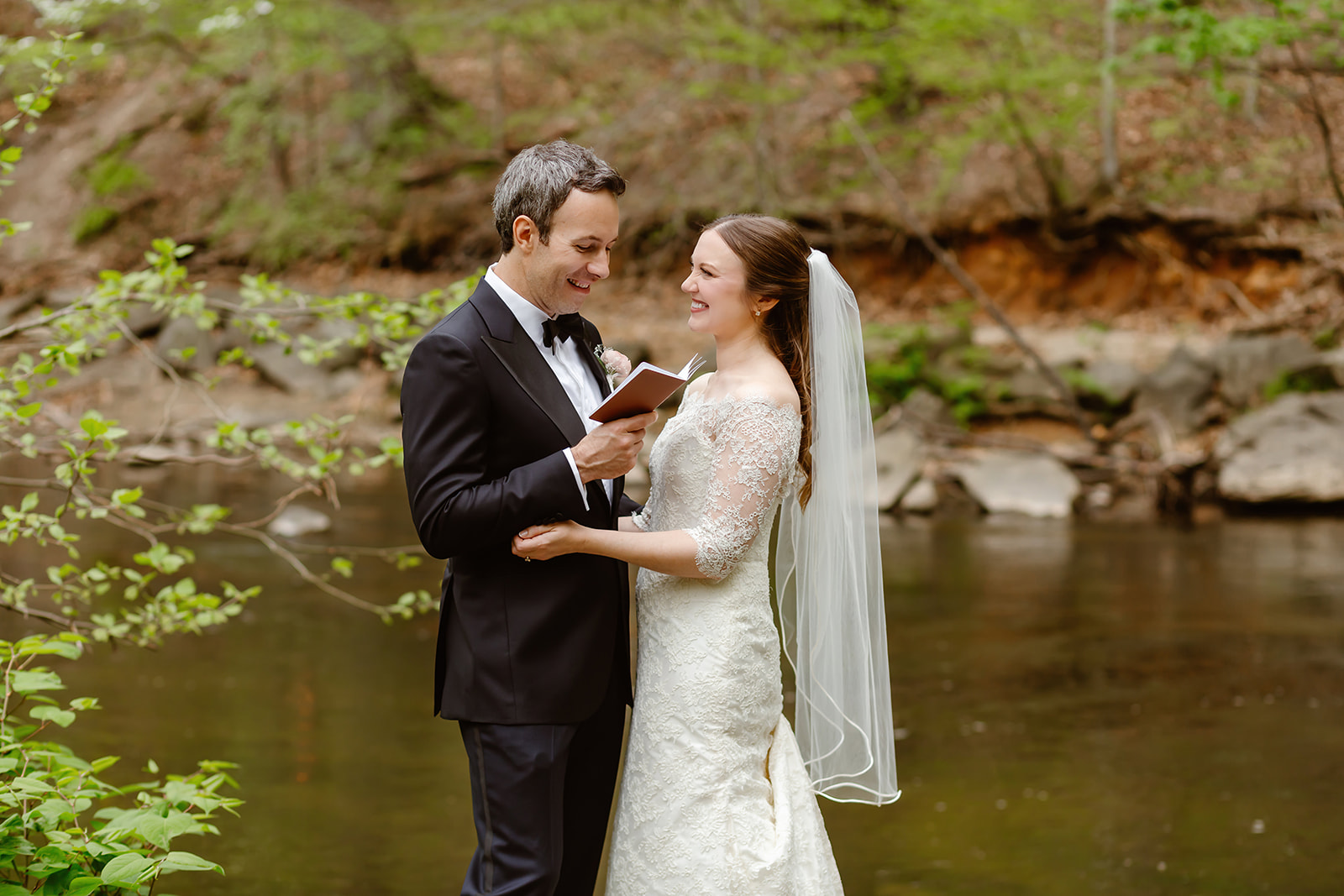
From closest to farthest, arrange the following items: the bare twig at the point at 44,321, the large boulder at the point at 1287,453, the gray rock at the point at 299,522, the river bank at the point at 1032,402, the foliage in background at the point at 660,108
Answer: the bare twig at the point at 44,321 → the gray rock at the point at 299,522 → the large boulder at the point at 1287,453 → the river bank at the point at 1032,402 → the foliage in background at the point at 660,108

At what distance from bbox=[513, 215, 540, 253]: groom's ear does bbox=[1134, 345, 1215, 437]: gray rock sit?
12.4 metres

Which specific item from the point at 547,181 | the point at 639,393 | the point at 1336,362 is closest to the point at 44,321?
the point at 547,181

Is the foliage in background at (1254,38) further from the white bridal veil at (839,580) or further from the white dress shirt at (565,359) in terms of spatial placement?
the white dress shirt at (565,359)

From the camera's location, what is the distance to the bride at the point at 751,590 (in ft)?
8.27

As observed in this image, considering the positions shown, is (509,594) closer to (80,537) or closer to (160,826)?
(160,826)

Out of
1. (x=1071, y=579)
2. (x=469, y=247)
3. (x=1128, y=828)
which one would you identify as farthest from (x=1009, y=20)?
(x=1128, y=828)

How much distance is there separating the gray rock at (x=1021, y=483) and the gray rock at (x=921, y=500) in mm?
454

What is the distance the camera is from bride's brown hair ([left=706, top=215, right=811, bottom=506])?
8.73 feet

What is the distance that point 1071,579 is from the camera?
935 centimetres

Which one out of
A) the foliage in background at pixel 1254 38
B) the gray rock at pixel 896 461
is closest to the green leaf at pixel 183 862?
the foliage in background at pixel 1254 38

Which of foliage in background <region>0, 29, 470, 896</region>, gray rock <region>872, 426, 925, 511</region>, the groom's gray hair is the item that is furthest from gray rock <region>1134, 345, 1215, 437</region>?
the groom's gray hair

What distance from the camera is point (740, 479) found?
8.38 feet

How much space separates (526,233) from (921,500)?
414 inches

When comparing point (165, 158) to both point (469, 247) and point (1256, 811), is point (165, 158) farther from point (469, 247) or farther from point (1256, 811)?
point (1256, 811)
